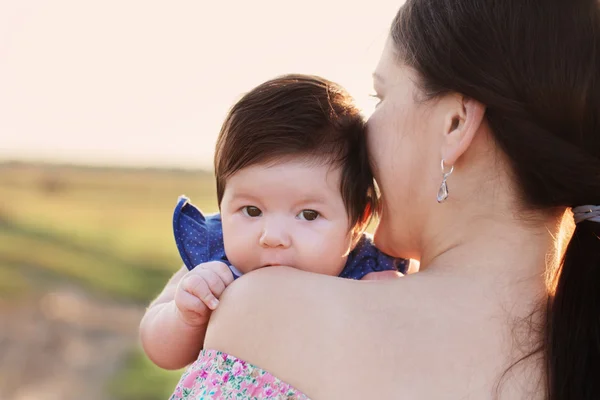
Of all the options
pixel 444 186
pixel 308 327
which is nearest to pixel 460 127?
pixel 444 186

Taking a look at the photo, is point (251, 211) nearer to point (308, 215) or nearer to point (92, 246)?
point (308, 215)

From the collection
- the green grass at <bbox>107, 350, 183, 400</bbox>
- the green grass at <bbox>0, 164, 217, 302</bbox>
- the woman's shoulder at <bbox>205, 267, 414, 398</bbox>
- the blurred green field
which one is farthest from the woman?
the green grass at <bbox>0, 164, 217, 302</bbox>

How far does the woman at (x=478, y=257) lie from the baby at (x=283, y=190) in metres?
0.21

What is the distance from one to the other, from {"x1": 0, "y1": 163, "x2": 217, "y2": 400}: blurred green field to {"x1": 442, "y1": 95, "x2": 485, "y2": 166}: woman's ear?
688cm

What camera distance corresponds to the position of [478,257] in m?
1.93

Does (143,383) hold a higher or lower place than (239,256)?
lower

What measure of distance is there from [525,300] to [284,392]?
0.53 metres

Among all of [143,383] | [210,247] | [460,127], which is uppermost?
[460,127]

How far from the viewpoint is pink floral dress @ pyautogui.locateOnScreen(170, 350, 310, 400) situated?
1.80 meters

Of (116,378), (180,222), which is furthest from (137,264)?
(180,222)

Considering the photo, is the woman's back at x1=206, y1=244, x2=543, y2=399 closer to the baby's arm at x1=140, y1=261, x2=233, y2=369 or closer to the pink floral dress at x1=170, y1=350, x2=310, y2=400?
the pink floral dress at x1=170, y1=350, x2=310, y2=400

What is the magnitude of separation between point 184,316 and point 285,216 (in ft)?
1.08

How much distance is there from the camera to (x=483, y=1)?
1932 millimetres

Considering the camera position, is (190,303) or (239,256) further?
(239,256)
